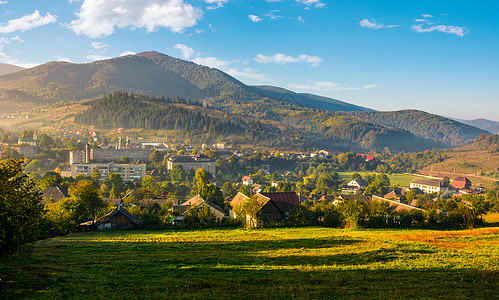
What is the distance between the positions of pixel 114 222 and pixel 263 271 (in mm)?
31490

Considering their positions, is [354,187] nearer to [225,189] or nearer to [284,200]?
[225,189]

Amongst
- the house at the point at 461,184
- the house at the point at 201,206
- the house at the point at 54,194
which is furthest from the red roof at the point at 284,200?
the house at the point at 461,184

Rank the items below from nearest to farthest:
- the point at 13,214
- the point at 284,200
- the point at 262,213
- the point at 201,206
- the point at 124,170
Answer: the point at 13,214 < the point at 262,213 < the point at 201,206 < the point at 284,200 < the point at 124,170

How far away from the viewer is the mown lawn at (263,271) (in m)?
12.7

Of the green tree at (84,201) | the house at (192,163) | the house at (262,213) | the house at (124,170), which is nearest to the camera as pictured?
the house at (262,213)

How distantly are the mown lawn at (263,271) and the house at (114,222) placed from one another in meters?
17.9

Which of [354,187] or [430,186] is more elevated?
[430,186]

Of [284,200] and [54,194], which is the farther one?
[54,194]

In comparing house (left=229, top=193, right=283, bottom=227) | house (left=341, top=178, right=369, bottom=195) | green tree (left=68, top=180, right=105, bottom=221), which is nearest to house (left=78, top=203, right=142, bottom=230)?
green tree (left=68, top=180, right=105, bottom=221)

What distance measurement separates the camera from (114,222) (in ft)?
138

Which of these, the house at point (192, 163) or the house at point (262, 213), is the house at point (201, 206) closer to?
the house at point (262, 213)

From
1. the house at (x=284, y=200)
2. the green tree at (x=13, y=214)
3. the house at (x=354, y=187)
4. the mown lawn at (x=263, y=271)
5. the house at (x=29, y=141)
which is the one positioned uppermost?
the house at (x=29, y=141)

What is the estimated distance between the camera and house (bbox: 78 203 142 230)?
136ft

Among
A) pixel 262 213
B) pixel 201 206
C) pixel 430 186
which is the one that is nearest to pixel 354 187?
pixel 430 186
